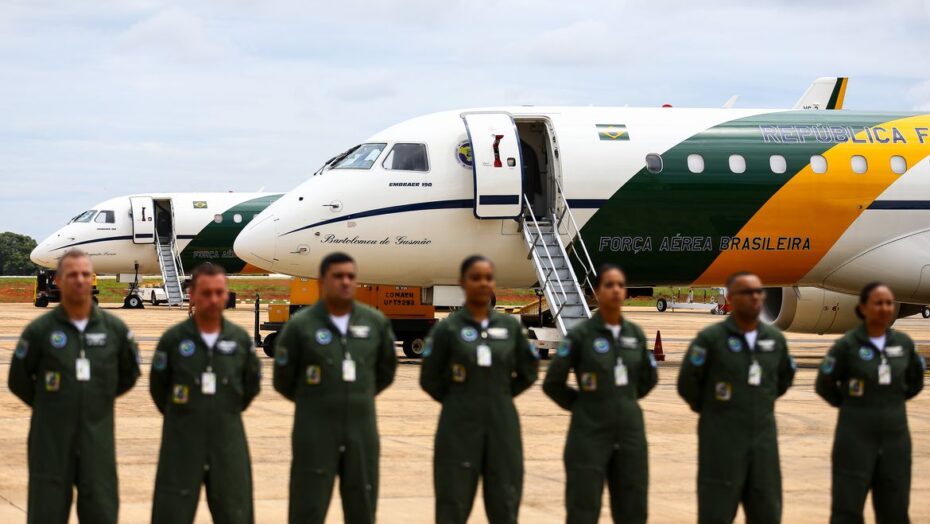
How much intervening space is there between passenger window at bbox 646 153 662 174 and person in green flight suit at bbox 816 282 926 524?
13155mm

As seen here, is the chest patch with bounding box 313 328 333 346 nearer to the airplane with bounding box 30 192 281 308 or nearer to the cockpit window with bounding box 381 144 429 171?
the cockpit window with bounding box 381 144 429 171

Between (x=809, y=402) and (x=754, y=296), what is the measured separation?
9767mm

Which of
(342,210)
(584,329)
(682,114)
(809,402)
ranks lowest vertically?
(809,402)

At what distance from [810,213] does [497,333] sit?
1512 centimetres

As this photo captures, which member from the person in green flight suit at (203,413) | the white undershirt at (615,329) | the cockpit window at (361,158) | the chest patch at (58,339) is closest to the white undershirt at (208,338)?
the person in green flight suit at (203,413)

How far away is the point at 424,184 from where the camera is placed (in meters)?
21.7

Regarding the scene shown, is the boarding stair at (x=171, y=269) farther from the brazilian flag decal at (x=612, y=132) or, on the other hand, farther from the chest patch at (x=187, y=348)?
the chest patch at (x=187, y=348)

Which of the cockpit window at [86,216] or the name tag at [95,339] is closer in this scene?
the name tag at [95,339]

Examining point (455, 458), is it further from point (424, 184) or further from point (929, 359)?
point (929, 359)

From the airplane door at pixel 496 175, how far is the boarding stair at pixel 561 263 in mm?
363

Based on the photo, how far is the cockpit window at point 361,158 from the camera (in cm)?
2203

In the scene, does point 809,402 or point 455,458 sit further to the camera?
point 809,402

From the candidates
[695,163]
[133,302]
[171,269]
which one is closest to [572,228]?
[695,163]

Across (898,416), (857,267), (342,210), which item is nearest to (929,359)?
(857,267)
